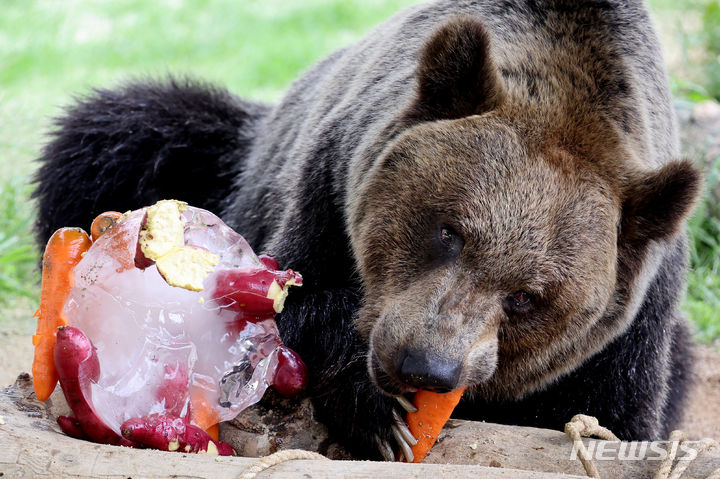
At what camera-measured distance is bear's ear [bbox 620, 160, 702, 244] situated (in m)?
3.12

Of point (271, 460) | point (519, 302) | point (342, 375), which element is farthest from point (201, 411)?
point (519, 302)

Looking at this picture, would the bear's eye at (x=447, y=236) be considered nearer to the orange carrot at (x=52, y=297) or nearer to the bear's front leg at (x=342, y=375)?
the bear's front leg at (x=342, y=375)

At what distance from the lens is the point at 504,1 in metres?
3.84

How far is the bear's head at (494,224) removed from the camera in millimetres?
2963

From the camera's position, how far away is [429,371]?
2.78m

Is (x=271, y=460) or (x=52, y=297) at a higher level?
(x=52, y=297)

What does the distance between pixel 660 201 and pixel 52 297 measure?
2.21 m

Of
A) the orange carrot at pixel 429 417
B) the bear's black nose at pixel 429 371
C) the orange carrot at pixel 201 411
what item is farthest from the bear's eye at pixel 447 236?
the orange carrot at pixel 201 411

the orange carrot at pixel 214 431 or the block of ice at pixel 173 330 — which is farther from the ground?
the block of ice at pixel 173 330

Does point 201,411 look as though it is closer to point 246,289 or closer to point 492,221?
point 246,289

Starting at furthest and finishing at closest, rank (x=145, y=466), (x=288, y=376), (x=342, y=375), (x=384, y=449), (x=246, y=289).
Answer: (x=342, y=375) → (x=384, y=449) → (x=288, y=376) → (x=246, y=289) → (x=145, y=466)

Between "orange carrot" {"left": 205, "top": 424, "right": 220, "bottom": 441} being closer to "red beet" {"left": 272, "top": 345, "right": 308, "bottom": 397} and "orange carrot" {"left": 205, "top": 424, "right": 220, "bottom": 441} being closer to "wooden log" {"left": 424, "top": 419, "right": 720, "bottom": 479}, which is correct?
"red beet" {"left": 272, "top": 345, "right": 308, "bottom": 397}

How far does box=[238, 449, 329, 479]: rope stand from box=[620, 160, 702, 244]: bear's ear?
1.49m

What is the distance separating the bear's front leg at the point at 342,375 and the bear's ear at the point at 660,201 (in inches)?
45.4
